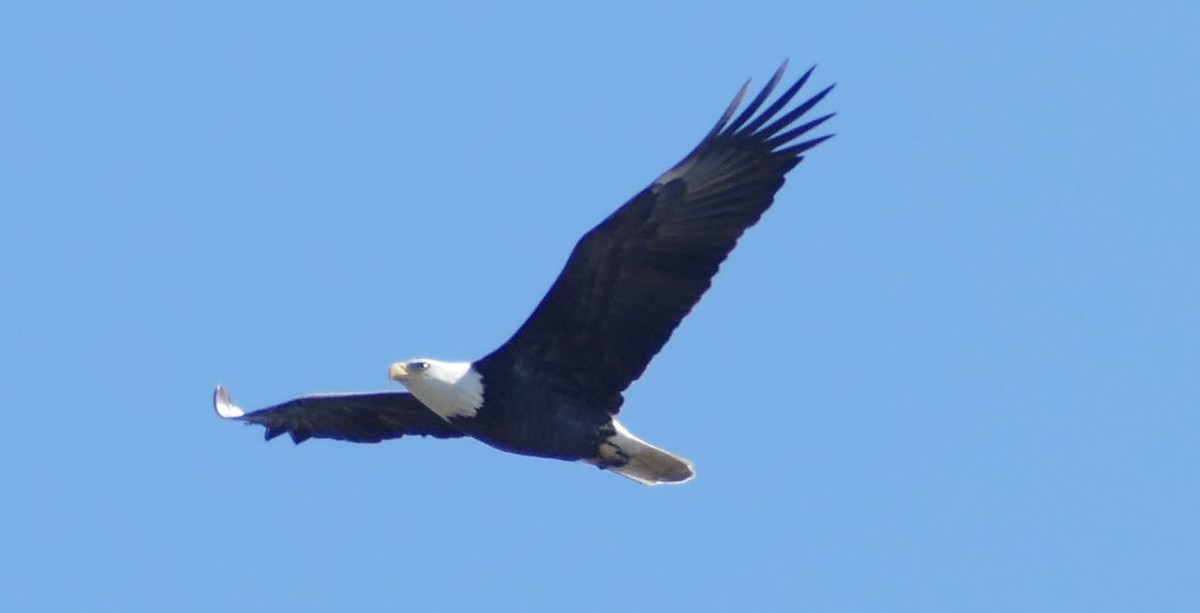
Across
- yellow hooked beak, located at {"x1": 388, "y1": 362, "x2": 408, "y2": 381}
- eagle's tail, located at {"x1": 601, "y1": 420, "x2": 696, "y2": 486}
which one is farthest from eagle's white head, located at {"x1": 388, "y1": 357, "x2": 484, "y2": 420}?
eagle's tail, located at {"x1": 601, "y1": 420, "x2": 696, "y2": 486}

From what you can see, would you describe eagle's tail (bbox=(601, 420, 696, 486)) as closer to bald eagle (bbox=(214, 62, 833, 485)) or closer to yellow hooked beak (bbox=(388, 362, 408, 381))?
bald eagle (bbox=(214, 62, 833, 485))

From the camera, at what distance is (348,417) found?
587 inches

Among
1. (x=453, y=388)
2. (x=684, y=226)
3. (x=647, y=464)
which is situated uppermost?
(x=684, y=226)

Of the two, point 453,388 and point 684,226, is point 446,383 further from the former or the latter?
point 684,226

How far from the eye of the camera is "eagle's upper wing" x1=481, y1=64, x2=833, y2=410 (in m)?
13.2

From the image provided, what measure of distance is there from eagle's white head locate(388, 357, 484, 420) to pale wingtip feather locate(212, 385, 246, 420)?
6.54 feet

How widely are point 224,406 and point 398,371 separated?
221cm

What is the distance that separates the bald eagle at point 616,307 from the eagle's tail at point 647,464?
0.08 ft

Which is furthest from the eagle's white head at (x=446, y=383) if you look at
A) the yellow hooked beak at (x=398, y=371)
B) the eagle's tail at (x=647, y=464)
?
the eagle's tail at (x=647, y=464)

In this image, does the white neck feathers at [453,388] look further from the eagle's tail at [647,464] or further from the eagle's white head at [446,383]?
the eagle's tail at [647,464]

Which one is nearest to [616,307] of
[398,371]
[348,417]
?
[398,371]

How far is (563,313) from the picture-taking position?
1341 centimetres

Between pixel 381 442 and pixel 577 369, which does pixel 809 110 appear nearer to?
Result: pixel 577 369

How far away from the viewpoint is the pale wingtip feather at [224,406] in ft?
50.1
